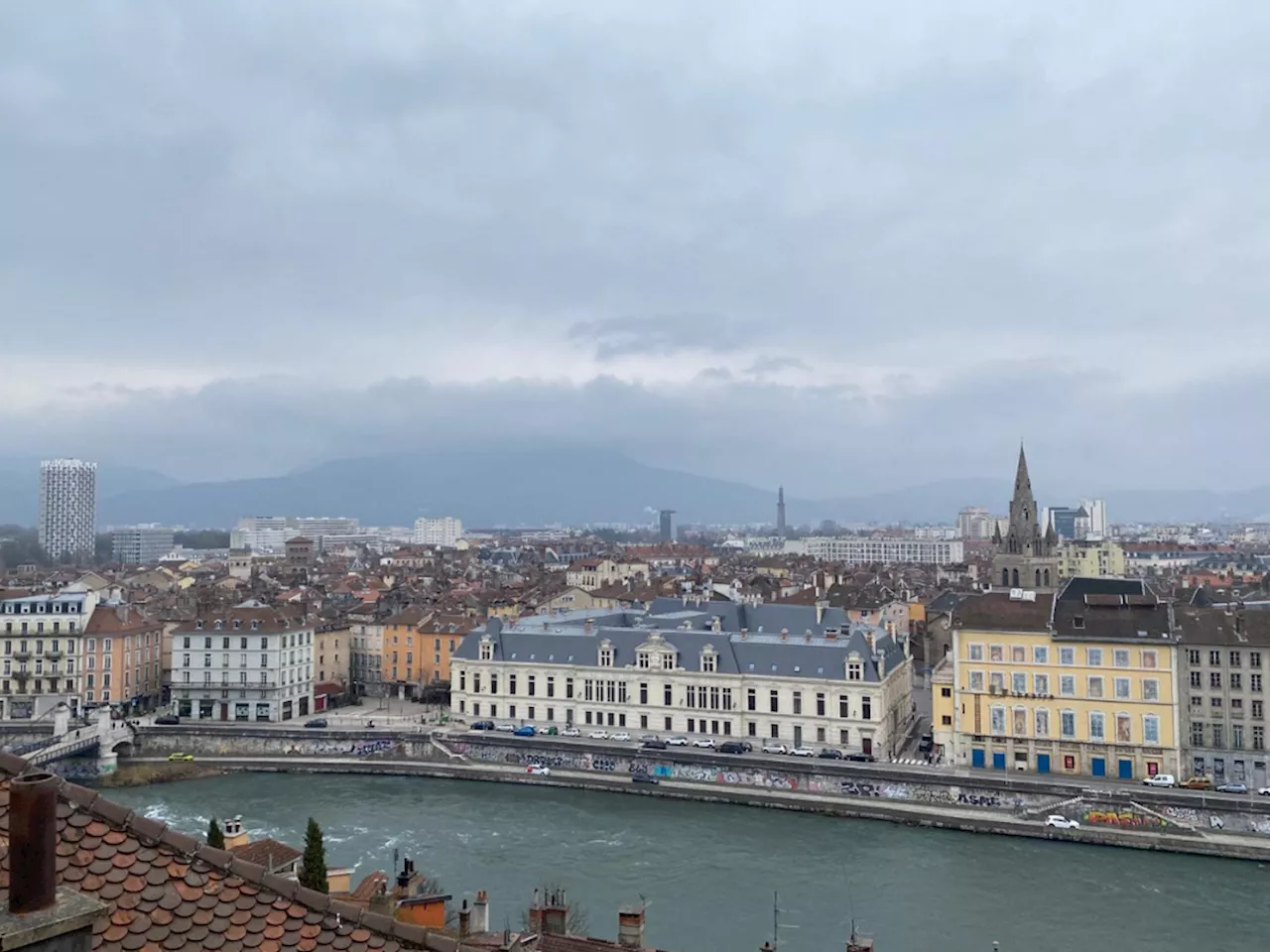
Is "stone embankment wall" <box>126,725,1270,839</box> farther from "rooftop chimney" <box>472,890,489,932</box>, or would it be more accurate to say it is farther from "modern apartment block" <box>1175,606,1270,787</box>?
"rooftop chimney" <box>472,890,489,932</box>

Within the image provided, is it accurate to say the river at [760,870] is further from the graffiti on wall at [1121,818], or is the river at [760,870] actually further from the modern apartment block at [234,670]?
the modern apartment block at [234,670]

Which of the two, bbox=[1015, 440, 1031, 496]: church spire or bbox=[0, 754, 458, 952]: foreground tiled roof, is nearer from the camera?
bbox=[0, 754, 458, 952]: foreground tiled roof

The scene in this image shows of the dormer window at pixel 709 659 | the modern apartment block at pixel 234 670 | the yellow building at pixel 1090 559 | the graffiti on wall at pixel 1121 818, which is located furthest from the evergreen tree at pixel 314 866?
the yellow building at pixel 1090 559

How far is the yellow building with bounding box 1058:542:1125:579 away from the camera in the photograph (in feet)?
408

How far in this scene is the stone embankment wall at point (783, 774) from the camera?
37594 mm

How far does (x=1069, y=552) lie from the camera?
128125 mm

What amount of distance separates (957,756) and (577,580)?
231ft

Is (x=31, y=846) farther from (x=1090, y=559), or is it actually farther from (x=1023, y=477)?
(x=1090, y=559)

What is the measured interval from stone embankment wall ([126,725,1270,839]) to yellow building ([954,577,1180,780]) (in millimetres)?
2107

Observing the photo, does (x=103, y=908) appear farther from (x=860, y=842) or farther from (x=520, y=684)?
(x=520, y=684)

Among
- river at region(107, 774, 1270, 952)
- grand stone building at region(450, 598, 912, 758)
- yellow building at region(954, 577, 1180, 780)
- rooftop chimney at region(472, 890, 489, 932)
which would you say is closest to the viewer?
rooftop chimney at region(472, 890, 489, 932)

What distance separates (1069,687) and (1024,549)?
4609 cm

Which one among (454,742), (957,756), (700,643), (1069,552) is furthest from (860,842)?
(1069,552)

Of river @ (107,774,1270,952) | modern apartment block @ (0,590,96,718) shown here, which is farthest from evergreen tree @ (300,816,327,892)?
modern apartment block @ (0,590,96,718)
